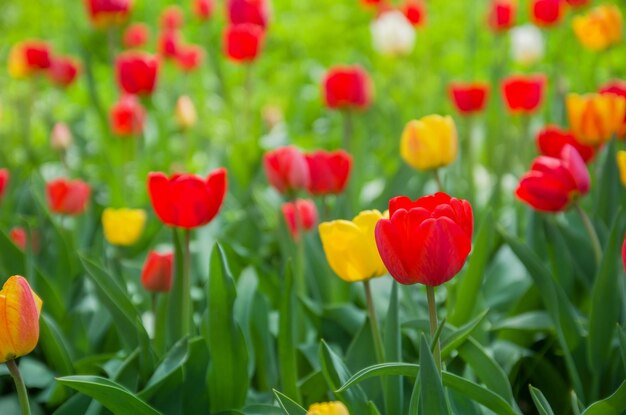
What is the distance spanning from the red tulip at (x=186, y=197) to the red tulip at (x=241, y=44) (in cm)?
123

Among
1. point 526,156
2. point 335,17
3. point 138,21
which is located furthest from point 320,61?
point 526,156

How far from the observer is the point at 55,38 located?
4.65m

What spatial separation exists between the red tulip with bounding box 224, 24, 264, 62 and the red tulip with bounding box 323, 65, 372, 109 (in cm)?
37

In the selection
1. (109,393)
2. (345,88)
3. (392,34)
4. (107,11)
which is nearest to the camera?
(109,393)

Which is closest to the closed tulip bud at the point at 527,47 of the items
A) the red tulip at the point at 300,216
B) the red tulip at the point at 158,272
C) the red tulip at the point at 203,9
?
the red tulip at the point at 203,9

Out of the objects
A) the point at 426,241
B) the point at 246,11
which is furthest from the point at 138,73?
the point at 426,241

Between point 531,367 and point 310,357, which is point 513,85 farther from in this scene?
point 310,357

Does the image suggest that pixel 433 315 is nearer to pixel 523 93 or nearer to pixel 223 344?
pixel 223 344

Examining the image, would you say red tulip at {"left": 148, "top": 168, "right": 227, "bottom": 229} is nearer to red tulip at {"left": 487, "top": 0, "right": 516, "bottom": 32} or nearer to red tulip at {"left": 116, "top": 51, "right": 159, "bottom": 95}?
red tulip at {"left": 116, "top": 51, "right": 159, "bottom": 95}

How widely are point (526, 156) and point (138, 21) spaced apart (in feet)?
11.7

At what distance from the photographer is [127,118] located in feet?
7.79

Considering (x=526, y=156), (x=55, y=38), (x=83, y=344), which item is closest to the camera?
(x=83, y=344)

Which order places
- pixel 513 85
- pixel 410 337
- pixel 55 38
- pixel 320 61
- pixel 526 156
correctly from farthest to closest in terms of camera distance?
1. pixel 55 38
2. pixel 320 61
3. pixel 526 156
4. pixel 513 85
5. pixel 410 337

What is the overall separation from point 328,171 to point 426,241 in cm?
66
